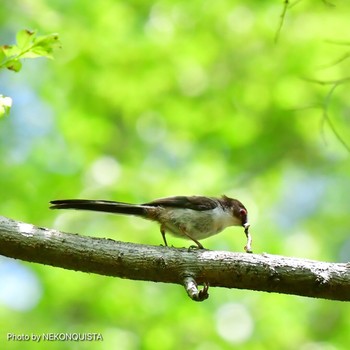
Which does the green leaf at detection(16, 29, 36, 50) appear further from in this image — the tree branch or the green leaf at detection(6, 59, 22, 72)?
the tree branch

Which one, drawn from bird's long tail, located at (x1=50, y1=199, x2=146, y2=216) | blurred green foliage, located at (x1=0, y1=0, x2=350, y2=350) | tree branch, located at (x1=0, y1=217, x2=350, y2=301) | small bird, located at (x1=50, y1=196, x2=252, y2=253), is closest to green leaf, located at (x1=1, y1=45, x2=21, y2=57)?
tree branch, located at (x1=0, y1=217, x2=350, y2=301)

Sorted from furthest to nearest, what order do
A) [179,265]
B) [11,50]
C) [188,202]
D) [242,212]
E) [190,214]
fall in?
1. [242,212]
2. [188,202]
3. [190,214]
4. [179,265]
5. [11,50]

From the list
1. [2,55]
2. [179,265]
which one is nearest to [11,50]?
[2,55]

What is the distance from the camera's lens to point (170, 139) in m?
9.71

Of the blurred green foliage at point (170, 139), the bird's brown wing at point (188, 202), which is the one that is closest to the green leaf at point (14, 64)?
the bird's brown wing at point (188, 202)

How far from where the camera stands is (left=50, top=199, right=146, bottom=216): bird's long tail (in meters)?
4.44

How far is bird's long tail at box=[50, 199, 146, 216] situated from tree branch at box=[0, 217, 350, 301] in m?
0.57

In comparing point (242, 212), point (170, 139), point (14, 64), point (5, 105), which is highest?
point (170, 139)

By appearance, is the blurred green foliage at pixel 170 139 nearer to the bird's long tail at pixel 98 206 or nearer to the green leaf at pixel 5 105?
the bird's long tail at pixel 98 206

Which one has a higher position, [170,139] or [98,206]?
[170,139]

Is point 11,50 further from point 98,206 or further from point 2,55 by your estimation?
point 98,206

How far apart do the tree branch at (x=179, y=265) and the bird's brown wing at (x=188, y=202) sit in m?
1.72

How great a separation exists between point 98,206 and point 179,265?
3.46ft

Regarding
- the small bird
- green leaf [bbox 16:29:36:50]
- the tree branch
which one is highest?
the small bird
